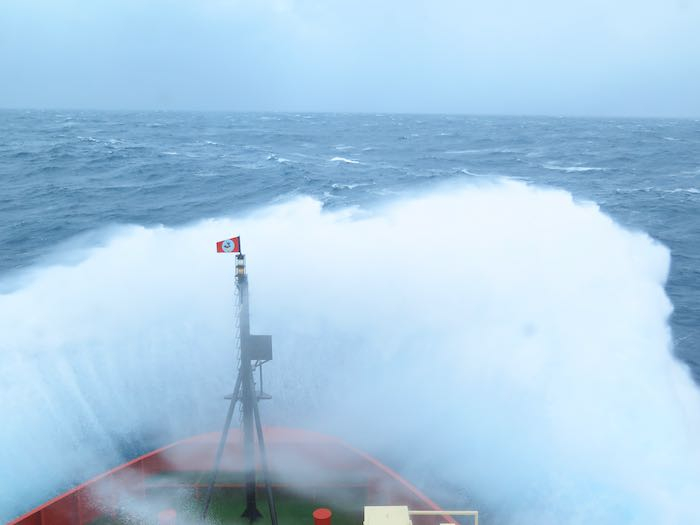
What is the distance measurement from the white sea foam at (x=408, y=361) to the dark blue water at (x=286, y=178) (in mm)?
5883

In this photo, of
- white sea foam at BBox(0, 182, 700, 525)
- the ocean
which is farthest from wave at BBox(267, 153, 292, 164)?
white sea foam at BBox(0, 182, 700, 525)

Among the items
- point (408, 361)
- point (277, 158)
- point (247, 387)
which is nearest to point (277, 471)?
point (247, 387)

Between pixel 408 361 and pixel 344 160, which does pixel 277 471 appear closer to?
pixel 408 361

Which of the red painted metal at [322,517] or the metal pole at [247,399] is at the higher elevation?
the metal pole at [247,399]

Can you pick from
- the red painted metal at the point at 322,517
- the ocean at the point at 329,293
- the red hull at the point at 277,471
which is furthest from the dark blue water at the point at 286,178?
the red painted metal at the point at 322,517

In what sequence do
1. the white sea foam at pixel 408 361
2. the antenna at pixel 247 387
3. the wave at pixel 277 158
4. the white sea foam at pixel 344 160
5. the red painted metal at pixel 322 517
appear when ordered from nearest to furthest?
the red painted metal at pixel 322 517
the antenna at pixel 247 387
the white sea foam at pixel 408 361
the wave at pixel 277 158
the white sea foam at pixel 344 160

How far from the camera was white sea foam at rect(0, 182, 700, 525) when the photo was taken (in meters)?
16.5

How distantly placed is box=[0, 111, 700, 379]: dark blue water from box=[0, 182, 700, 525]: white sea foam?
5883 millimetres

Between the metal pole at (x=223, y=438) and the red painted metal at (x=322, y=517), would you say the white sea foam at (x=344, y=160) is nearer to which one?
the metal pole at (x=223, y=438)

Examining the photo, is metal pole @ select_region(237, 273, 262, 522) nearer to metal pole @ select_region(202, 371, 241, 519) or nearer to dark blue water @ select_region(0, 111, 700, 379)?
metal pole @ select_region(202, 371, 241, 519)

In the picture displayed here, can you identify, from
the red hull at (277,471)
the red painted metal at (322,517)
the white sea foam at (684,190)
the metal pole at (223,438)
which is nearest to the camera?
the red painted metal at (322,517)

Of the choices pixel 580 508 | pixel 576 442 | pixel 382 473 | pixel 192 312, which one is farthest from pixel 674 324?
pixel 192 312

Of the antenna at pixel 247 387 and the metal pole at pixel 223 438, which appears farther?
the metal pole at pixel 223 438

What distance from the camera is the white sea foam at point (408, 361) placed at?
54.0 ft
